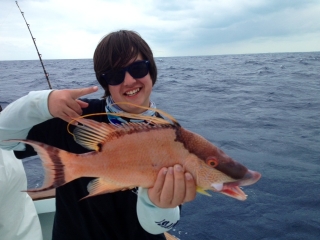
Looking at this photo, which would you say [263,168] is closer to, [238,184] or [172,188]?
[238,184]

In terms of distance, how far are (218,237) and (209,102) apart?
9566mm

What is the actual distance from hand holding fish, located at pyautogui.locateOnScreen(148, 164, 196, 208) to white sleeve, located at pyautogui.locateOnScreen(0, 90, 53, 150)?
0.86 metres

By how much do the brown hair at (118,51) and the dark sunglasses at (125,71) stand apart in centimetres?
8

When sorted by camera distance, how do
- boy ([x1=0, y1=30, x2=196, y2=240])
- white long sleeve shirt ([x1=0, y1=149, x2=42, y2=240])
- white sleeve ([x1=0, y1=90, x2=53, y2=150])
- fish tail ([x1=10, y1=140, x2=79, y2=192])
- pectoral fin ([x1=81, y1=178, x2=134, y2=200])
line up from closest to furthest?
fish tail ([x1=10, y1=140, x2=79, y2=192]) → pectoral fin ([x1=81, y1=178, x2=134, y2=200]) → boy ([x1=0, y1=30, x2=196, y2=240]) → white sleeve ([x1=0, y1=90, x2=53, y2=150]) → white long sleeve shirt ([x1=0, y1=149, x2=42, y2=240])

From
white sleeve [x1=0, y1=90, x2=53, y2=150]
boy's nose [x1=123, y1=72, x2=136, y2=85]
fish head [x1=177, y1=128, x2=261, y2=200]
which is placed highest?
boy's nose [x1=123, y1=72, x2=136, y2=85]

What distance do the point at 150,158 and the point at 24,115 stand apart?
963mm

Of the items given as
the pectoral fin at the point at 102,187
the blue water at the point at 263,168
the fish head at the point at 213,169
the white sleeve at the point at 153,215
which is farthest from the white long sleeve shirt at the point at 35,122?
the blue water at the point at 263,168

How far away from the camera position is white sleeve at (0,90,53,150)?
192 centimetres

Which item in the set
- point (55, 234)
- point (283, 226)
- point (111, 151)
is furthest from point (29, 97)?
point (283, 226)

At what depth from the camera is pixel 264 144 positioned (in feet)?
23.5

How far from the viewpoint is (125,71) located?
2.08 metres

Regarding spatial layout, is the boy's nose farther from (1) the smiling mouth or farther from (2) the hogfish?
(2) the hogfish

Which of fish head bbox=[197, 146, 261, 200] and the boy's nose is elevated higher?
the boy's nose

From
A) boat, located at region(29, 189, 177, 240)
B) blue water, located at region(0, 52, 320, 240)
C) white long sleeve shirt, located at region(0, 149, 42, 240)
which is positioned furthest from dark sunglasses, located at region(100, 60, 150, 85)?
blue water, located at region(0, 52, 320, 240)
